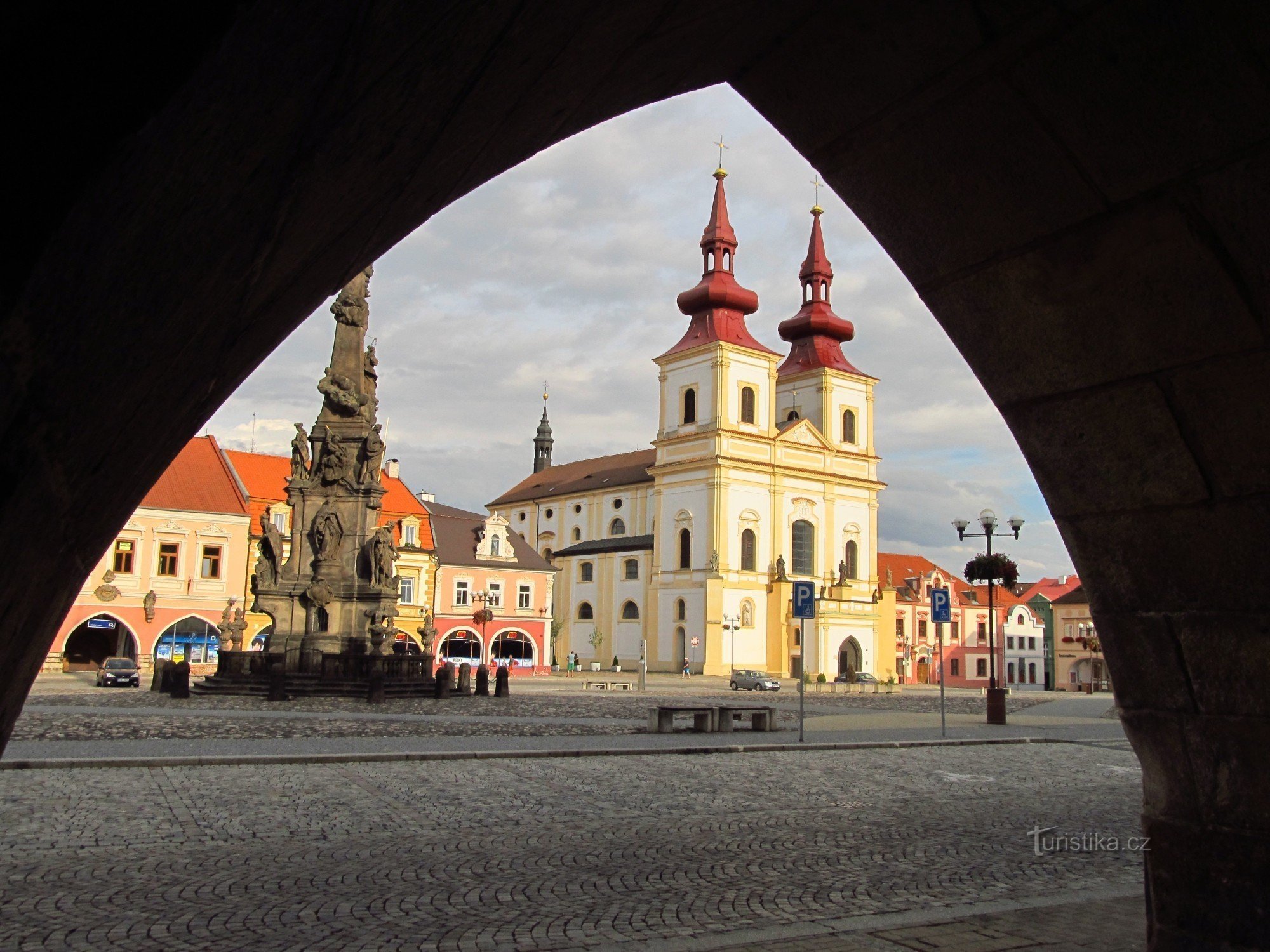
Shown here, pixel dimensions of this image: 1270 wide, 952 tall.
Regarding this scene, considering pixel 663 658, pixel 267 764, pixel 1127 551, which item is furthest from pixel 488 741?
pixel 663 658

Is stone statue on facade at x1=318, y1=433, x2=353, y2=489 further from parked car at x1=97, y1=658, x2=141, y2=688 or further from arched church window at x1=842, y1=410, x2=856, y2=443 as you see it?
arched church window at x1=842, y1=410, x2=856, y2=443

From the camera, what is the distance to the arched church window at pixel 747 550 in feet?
234

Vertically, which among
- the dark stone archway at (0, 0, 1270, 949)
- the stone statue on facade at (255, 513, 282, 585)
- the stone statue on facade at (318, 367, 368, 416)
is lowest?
the dark stone archway at (0, 0, 1270, 949)

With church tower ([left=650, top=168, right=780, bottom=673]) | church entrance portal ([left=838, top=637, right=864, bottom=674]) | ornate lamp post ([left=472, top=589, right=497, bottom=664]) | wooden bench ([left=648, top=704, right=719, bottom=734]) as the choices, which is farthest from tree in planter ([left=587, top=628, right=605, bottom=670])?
wooden bench ([left=648, top=704, right=719, bottom=734])

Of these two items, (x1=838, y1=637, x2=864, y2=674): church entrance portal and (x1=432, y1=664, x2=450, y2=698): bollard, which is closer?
(x1=432, y1=664, x2=450, y2=698): bollard

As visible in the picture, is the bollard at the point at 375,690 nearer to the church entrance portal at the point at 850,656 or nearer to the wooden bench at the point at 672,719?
the wooden bench at the point at 672,719

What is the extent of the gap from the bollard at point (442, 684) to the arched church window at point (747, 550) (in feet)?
149

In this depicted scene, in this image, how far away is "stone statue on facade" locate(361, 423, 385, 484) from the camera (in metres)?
27.5

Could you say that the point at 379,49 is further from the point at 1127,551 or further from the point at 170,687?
the point at 170,687

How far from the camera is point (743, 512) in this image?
71812 mm

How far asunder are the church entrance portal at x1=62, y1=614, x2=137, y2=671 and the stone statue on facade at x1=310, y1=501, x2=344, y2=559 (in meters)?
27.0

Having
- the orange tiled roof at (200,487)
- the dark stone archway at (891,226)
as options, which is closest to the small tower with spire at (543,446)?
the orange tiled roof at (200,487)

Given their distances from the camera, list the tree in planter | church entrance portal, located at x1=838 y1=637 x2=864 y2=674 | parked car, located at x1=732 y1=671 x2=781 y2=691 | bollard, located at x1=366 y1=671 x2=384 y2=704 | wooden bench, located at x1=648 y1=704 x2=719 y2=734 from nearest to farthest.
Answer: wooden bench, located at x1=648 y1=704 x2=719 y2=734 → bollard, located at x1=366 y1=671 x2=384 y2=704 → parked car, located at x1=732 y1=671 x2=781 y2=691 → church entrance portal, located at x1=838 y1=637 x2=864 y2=674 → the tree in planter

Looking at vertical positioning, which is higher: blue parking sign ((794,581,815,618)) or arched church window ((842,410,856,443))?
arched church window ((842,410,856,443))
